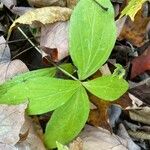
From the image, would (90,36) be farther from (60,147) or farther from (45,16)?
(60,147)

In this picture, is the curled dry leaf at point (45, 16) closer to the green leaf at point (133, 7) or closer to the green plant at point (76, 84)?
the green plant at point (76, 84)

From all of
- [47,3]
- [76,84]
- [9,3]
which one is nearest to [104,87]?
[76,84]

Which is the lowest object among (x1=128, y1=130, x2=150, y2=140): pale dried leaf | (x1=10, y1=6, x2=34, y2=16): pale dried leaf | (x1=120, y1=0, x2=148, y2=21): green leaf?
(x1=128, y1=130, x2=150, y2=140): pale dried leaf

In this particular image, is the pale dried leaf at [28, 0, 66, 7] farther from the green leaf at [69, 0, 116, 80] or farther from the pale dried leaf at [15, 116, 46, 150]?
the pale dried leaf at [15, 116, 46, 150]

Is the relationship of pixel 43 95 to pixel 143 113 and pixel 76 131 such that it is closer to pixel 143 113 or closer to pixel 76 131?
pixel 76 131

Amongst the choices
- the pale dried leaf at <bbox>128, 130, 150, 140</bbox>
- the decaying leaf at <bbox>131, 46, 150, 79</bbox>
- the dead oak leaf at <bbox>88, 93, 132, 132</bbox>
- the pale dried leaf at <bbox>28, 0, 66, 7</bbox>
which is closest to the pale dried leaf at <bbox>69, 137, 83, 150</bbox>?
the dead oak leaf at <bbox>88, 93, 132, 132</bbox>

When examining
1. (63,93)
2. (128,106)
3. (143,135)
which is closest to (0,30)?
(63,93)
